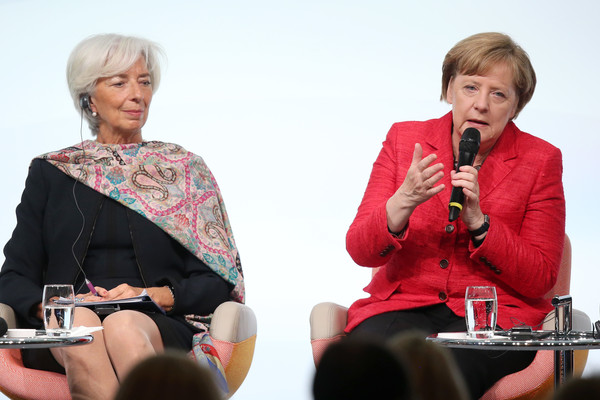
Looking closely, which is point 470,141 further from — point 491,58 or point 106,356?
point 106,356

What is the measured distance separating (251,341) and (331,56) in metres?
1.78

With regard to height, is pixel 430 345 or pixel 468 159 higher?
pixel 468 159

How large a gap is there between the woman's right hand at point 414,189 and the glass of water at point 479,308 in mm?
303

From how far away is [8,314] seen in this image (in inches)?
113

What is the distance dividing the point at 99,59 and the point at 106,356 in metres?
1.12

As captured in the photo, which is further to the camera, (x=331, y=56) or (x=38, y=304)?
(x=331, y=56)

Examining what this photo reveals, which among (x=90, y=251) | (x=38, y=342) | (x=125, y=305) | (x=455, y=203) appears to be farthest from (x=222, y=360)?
(x=455, y=203)

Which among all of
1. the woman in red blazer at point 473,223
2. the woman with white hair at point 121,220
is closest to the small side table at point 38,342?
the woman with white hair at point 121,220

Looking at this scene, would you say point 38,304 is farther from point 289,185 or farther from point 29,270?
point 289,185

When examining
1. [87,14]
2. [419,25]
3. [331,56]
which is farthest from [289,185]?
[87,14]

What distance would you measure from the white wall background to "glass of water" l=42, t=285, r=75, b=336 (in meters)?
1.88

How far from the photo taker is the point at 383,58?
14.2ft

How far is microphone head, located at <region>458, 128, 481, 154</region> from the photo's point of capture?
259cm

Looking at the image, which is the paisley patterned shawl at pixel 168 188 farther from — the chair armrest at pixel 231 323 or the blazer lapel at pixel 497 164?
the blazer lapel at pixel 497 164
